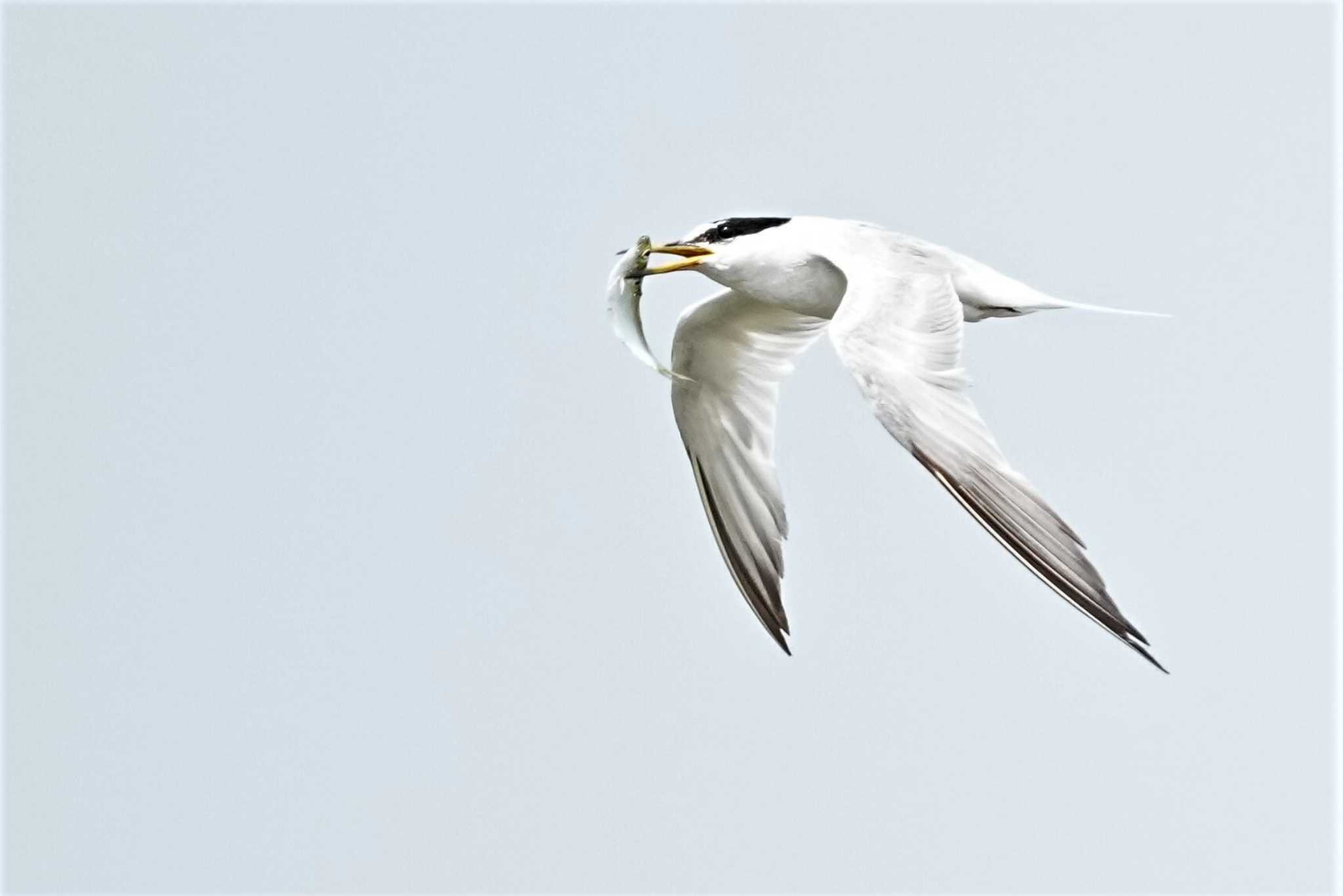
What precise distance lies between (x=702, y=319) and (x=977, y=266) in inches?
70.9

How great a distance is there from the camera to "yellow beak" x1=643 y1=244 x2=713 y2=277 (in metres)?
11.2

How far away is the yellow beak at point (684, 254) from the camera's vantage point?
36.6 feet

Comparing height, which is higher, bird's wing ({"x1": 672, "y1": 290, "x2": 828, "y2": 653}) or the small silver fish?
the small silver fish

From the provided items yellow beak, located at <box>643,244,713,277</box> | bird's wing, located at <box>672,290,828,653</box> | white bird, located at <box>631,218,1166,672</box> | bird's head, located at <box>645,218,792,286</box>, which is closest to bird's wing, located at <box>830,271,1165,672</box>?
white bird, located at <box>631,218,1166,672</box>

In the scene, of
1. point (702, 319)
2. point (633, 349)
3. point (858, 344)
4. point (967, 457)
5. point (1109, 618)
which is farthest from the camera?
point (702, 319)

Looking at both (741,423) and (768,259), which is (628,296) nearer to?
Result: (768,259)

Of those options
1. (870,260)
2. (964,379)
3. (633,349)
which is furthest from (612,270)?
(964,379)

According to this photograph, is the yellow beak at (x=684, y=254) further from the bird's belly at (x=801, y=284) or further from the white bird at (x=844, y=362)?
the bird's belly at (x=801, y=284)

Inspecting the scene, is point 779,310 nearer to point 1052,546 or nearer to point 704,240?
point 704,240

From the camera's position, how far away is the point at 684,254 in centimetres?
1126

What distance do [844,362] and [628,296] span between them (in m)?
1.45

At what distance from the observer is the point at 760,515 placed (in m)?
12.5

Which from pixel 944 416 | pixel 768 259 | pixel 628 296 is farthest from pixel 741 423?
pixel 944 416

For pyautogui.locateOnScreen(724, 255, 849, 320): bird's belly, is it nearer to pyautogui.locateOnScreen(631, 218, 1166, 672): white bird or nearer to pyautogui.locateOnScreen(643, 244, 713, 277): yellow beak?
pyautogui.locateOnScreen(631, 218, 1166, 672): white bird
